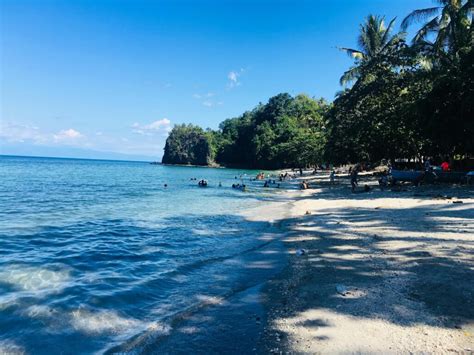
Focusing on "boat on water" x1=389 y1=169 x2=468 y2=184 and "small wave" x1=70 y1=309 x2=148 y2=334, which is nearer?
"small wave" x1=70 y1=309 x2=148 y2=334

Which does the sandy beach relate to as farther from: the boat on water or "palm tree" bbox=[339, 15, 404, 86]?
"palm tree" bbox=[339, 15, 404, 86]

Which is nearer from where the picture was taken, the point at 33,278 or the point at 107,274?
the point at 33,278

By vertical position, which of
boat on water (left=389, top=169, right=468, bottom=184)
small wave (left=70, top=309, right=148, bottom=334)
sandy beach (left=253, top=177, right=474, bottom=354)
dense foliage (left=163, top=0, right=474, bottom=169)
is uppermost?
dense foliage (left=163, top=0, right=474, bottom=169)

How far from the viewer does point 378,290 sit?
627cm

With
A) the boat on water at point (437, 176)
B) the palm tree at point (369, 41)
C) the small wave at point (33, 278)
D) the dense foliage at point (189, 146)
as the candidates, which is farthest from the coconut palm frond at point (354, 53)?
the dense foliage at point (189, 146)

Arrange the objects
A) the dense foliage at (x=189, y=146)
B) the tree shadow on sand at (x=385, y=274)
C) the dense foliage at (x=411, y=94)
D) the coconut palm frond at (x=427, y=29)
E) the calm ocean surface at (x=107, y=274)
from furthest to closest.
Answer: the dense foliage at (x=189, y=146) < the coconut palm frond at (x=427, y=29) < the dense foliage at (x=411, y=94) < the calm ocean surface at (x=107, y=274) < the tree shadow on sand at (x=385, y=274)

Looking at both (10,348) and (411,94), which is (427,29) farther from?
(10,348)

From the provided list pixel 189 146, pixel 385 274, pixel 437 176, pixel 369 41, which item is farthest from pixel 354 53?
pixel 189 146

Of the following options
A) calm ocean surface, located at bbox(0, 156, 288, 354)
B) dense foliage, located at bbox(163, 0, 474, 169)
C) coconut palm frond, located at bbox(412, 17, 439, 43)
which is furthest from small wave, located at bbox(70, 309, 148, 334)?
coconut palm frond, located at bbox(412, 17, 439, 43)

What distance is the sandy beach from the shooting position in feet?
15.3

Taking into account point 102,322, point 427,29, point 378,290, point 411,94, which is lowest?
point 102,322

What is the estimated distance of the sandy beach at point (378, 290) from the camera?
466 centimetres

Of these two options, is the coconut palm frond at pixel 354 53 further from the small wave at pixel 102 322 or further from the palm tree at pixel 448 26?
the small wave at pixel 102 322

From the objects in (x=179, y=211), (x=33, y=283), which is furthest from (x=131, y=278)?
(x=179, y=211)
